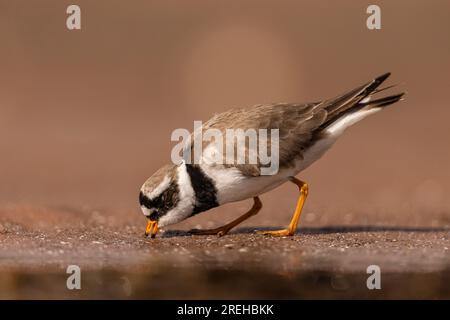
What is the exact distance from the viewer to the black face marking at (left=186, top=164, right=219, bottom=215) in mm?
8945

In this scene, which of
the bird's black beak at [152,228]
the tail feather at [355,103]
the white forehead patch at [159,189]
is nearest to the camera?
the white forehead patch at [159,189]

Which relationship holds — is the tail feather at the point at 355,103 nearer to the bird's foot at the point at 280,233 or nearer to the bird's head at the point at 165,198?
the bird's foot at the point at 280,233

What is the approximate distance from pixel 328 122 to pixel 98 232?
123 inches

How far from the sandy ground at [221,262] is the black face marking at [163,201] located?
0.36 meters

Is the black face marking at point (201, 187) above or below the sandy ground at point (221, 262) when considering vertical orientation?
above

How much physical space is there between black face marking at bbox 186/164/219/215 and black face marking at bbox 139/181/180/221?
23cm

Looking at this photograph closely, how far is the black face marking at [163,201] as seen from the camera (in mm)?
9070

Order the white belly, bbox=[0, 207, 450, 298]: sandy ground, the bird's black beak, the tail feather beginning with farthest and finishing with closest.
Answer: the tail feather < the bird's black beak < the white belly < bbox=[0, 207, 450, 298]: sandy ground

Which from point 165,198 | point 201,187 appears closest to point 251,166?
point 201,187

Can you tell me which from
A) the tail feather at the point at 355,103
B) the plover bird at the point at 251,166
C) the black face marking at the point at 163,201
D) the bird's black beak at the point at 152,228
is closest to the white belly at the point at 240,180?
the plover bird at the point at 251,166

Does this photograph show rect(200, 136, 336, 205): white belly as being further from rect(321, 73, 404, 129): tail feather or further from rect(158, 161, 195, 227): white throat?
rect(321, 73, 404, 129): tail feather

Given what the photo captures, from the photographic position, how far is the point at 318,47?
1119 inches

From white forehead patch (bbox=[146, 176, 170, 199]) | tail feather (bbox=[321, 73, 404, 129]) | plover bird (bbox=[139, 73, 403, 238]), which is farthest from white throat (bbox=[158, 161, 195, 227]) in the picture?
tail feather (bbox=[321, 73, 404, 129])

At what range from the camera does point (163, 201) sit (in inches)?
359
